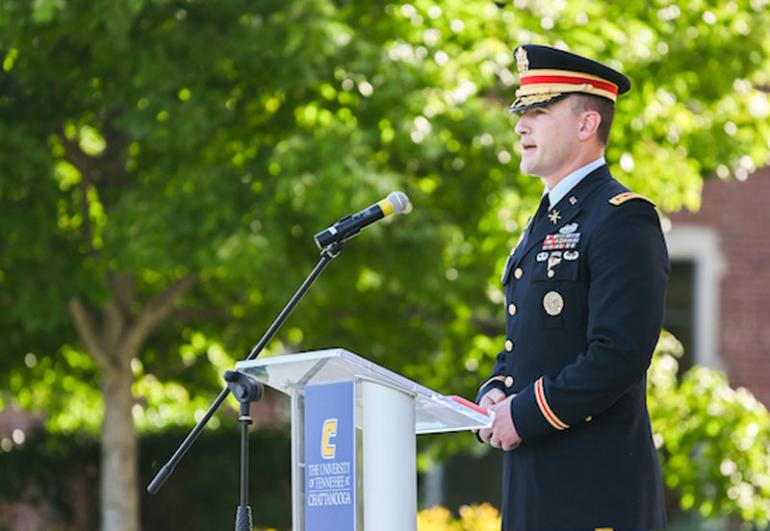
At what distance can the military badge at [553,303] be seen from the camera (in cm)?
456

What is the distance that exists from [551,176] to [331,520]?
1.17 meters

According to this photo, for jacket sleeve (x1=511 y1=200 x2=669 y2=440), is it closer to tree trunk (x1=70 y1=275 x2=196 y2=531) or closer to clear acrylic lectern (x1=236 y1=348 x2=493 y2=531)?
clear acrylic lectern (x1=236 y1=348 x2=493 y2=531)

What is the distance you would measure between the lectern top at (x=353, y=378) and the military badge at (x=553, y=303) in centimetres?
33

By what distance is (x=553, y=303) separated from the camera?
4578mm

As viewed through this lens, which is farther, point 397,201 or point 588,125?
point 397,201

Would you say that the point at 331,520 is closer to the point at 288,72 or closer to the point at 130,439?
the point at 288,72

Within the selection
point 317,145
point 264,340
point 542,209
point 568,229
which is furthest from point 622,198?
point 317,145

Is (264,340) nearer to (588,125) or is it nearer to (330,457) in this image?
(330,457)

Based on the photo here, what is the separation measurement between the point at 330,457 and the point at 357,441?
3.8 inches

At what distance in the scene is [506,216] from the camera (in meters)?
10.7

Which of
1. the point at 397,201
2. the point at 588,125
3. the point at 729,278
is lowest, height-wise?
the point at 397,201

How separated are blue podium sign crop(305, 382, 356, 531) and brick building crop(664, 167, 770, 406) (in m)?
13.6

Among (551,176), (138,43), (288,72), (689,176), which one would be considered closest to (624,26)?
(689,176)

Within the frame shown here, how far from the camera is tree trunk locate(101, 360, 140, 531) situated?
41.4 ft
